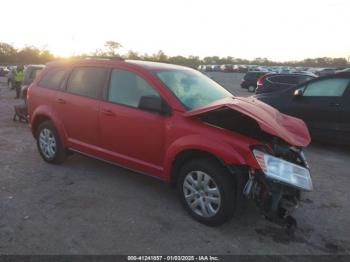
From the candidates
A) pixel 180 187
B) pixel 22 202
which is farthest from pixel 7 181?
pixel 180 187

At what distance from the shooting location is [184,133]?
4109 mm

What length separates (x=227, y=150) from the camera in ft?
12.2

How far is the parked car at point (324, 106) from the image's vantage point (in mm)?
7113

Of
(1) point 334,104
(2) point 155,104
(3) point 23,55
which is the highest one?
(2) point 155,104

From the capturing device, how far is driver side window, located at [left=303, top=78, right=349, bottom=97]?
7268 mm

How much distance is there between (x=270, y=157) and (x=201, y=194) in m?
0.86

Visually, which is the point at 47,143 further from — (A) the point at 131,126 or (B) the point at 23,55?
(B) the point at 23,55

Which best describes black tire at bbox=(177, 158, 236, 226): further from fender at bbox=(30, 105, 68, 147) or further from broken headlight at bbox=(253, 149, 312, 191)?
fender at bbox=(30, 105, 68, 147)

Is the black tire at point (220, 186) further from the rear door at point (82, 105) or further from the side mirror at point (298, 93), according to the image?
the side mirror at point (298, 93)

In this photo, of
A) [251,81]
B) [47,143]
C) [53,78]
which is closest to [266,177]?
[47,143]

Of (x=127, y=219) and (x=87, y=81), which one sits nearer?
(x=127, y=219)

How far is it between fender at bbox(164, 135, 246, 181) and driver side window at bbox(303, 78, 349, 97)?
4.53 meters

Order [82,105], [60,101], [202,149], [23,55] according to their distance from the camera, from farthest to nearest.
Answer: [23,55] → [60,101] → [82,105] → [202,149]

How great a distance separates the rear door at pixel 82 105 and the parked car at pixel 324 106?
4522 millimetres
